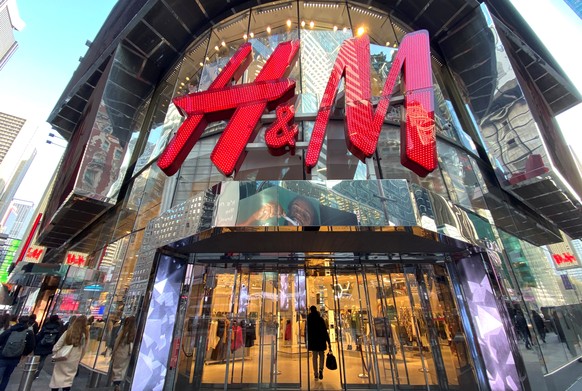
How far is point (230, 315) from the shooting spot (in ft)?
26.8

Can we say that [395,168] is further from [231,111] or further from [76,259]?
[76,259]

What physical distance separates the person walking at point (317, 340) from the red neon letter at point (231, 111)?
5145 mm

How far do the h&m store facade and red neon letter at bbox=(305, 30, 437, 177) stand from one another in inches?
1.8

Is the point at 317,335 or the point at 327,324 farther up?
the point at 327,324

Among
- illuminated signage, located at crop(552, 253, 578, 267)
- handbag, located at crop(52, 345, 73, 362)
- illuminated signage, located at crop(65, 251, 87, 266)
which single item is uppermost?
illuminated signage, located at crop(65, 251, 87, 266)

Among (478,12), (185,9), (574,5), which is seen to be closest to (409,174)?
(478,12)

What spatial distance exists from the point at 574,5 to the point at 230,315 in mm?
89838

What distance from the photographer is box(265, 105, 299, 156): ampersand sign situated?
19.9 ft

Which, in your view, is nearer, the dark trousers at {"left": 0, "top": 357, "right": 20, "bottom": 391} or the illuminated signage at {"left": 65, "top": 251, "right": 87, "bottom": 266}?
the dark trousers at {"left": 0, "top": 357, "right": 20, "bottom": 391}

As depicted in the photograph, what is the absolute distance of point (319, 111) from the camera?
253 inches

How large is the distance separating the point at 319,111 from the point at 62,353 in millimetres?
8248

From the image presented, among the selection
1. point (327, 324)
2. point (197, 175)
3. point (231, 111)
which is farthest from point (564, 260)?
point (197, 175)

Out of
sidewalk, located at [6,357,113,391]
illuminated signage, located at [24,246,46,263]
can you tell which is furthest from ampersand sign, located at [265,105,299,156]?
illuminated signage, located at [24,246,46,263]

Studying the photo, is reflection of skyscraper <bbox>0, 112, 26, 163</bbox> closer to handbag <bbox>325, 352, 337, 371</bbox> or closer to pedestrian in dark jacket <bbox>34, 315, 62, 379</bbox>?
pedestrian in dark jacket <bbox>34, 315, 62, 379</bbox>
